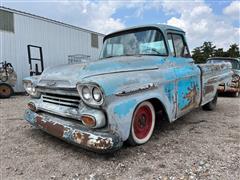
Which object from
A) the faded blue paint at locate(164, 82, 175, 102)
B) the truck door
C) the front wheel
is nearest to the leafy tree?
the truck door

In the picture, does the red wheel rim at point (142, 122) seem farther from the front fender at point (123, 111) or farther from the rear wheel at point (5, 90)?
the rear wheel at point (5, 90)

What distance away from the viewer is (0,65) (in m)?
10.2

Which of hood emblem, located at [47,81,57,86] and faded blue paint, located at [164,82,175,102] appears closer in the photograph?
hood emblem, located at [47,81,57,86]

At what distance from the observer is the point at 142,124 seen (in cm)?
313

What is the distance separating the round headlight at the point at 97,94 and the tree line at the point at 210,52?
30.9 metres

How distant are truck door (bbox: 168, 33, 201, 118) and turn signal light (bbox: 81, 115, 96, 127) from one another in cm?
167

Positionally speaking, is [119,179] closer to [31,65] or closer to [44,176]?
[44,176]

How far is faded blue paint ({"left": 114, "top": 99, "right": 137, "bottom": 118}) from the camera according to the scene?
250 centimetres

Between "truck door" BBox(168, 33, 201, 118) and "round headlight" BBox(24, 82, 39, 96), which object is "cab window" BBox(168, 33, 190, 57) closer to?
"truck door" BBox(168, 33, 201, 118)

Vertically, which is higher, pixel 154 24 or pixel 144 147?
pixel 154 24

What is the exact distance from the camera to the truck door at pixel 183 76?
3.64 meters

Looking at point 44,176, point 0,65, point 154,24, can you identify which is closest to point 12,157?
point 44,176

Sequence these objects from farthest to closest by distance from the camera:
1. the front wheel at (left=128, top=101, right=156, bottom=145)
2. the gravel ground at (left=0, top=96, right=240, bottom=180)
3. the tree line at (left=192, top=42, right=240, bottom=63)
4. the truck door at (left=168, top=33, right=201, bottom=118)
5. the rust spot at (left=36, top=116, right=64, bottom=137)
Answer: the tree line at (left=192, top=42, right=240, bottom=63) → the truck door at (left=168, top=33, right=201, bottom=118) → the front wheel at (left=128, top=101, right=156, bottom=145) → the rust spot at (left=36, top=116, right=64, bottom=137) → the gravel ground at (left=0, top=96, right=240, bottom=180)

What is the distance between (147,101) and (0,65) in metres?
9.53
